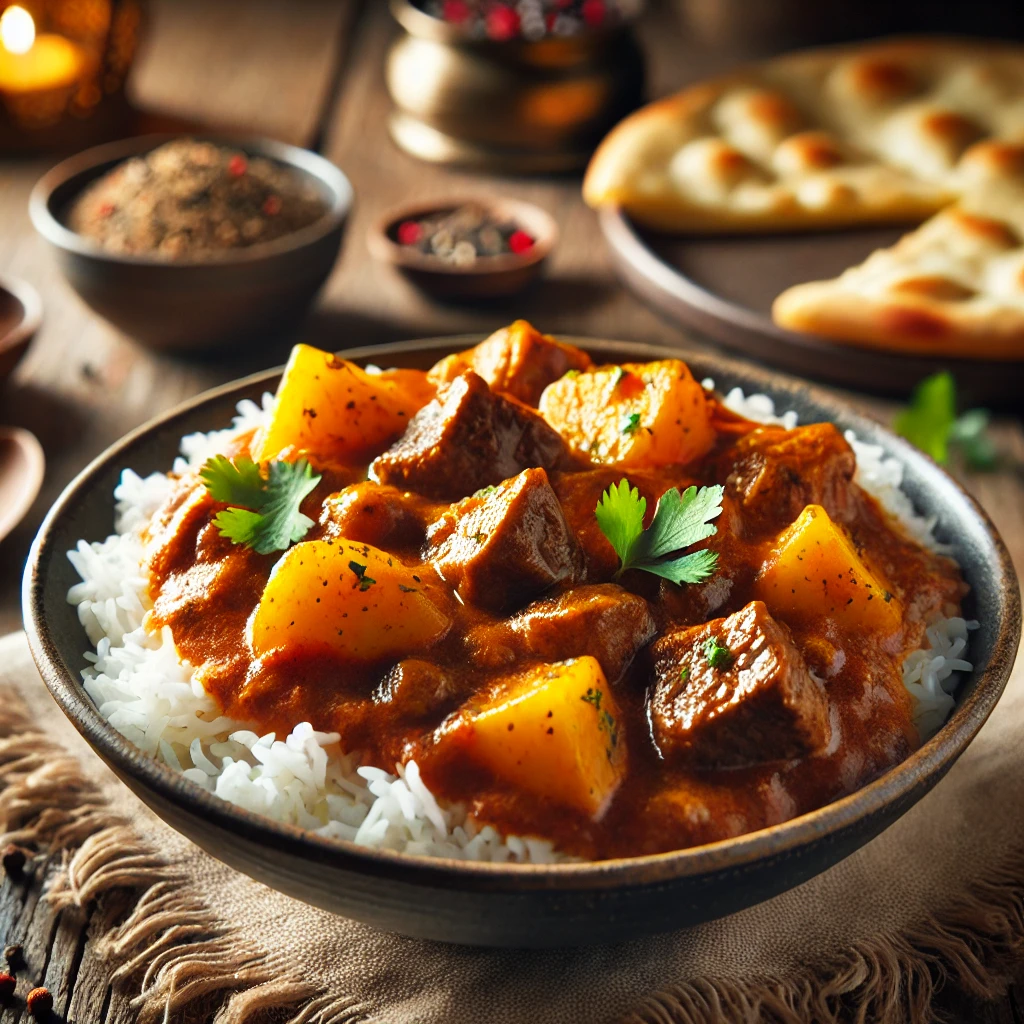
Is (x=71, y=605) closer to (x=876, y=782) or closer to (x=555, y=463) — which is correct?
(x=555, y=463)

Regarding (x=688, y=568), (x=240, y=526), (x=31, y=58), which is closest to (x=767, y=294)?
(x=688, y=568)

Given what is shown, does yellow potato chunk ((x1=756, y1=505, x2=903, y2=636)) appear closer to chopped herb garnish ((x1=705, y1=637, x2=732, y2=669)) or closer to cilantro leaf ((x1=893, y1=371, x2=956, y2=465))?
chopped herb garnish ((x1=705, y1=637, x2=732, y2=669))

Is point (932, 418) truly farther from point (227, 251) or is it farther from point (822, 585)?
point (227, 251)

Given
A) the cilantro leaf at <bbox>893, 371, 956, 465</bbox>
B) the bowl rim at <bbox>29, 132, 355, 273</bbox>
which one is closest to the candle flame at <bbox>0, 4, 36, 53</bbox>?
the bowl rim at <bbox>29, 132, 355, 273</bbox>

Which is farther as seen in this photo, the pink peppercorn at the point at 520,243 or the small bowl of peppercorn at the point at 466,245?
the pink peppercorn at the point at 520,243

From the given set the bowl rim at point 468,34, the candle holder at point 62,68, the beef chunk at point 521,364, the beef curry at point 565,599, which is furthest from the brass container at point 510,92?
the beef curry at point 565,599

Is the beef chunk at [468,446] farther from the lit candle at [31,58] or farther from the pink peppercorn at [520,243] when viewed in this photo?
the lit candle at [31,58]

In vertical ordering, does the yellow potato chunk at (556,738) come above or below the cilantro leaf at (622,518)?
below
